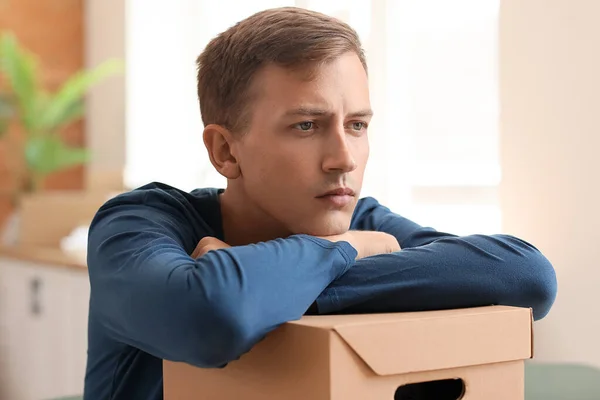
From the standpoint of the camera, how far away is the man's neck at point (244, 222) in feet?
4.49

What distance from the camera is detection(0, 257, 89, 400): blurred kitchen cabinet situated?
11.6ft

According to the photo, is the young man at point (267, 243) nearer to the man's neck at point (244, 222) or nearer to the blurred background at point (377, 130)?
the man's neck at point (244, 222)

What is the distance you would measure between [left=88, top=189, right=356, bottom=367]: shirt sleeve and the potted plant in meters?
3.78

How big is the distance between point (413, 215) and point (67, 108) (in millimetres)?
2666

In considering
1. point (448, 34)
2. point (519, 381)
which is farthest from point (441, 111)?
point (519, 381)

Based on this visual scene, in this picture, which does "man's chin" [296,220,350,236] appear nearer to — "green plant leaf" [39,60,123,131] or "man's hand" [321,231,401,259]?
"man's hand" [321,231,401,259]

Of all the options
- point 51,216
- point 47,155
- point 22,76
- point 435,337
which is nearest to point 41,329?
point 51,216

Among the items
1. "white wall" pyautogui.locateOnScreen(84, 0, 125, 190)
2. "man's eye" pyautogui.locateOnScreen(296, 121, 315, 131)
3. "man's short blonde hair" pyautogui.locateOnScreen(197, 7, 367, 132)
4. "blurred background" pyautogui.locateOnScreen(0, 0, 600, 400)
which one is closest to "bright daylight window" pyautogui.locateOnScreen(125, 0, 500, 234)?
"blurred background" pyautogui.locateOnScreen(0, 0, 600, 400)

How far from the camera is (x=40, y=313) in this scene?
3844mm

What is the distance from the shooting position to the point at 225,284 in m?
0.96

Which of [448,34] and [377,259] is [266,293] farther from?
[448,34]

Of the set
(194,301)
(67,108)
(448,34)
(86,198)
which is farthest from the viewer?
(67,108)

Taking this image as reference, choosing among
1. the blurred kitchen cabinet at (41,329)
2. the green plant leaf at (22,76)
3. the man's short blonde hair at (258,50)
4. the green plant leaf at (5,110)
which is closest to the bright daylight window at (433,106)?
the blurred kitchen cabinet at (41,329)

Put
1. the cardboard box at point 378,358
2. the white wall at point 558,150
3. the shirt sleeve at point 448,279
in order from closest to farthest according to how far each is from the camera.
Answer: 1. the cardboard box at point 378,358
2. the shirt sleeve at point 448,279
3. the white wall at point 558,150
